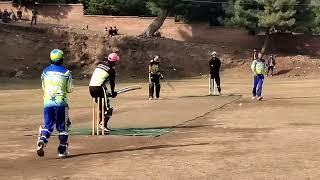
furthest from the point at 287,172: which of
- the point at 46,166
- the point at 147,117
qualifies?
the point at 147,117

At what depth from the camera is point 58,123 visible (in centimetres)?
1110

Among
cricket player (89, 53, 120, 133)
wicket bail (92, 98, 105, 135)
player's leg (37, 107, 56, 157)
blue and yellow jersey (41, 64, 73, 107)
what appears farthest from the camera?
wicket bail (92, 98, 105, 135)

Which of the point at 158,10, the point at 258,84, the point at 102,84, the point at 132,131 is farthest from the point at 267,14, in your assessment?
the point at 102,84

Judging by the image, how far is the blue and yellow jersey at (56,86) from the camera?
11.1 metres

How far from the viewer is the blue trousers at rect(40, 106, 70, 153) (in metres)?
11.0

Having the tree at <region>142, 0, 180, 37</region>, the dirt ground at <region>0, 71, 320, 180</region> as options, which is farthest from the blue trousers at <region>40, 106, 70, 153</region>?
the tree at <region>142, 0, 180, 37</region>

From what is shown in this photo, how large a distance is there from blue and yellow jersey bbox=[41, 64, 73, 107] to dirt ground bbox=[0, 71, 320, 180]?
1.04 meters

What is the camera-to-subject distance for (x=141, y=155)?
36.8ft

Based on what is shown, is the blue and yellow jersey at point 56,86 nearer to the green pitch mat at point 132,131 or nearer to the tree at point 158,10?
the green pitch mat at point 132,131

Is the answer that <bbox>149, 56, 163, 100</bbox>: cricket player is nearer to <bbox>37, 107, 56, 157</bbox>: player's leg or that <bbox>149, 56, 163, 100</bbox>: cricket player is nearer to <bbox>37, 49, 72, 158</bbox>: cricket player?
<bbox>37, 49, 72, 158</bbox>: cricket player

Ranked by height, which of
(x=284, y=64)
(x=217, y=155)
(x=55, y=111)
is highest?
(x=55, y=111)

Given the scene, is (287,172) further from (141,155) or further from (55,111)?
(55,111)

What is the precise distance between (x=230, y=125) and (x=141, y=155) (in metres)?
5.22

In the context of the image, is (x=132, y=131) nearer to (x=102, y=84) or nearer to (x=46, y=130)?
(x=102, y=84)
